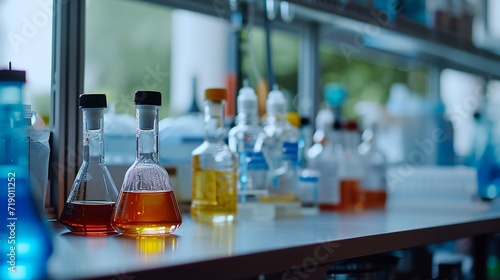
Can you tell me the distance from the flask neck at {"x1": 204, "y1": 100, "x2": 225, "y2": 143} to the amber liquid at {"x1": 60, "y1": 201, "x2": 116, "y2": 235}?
0.37 meters

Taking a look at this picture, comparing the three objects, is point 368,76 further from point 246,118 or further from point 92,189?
point 92,189

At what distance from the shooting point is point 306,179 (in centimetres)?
164

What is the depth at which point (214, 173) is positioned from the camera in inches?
55.2

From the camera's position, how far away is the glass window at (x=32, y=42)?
53.2 inches

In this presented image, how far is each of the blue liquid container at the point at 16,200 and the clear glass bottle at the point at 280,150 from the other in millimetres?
719

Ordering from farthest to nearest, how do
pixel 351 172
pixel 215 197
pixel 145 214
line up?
pixel 351 172 < pixel 215 197 < pixel 145 214

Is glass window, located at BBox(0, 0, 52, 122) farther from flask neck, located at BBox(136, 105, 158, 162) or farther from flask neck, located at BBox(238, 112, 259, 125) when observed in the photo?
flask neck, located at BBox(238, 112, 259, 125)

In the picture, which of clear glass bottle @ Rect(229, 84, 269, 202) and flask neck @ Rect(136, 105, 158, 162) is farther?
clear glass bottle @ Rect(229, 84, 269, 202)

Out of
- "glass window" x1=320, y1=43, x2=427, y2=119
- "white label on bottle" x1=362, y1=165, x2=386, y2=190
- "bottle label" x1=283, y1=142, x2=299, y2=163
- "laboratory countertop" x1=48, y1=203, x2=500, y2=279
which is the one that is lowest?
"laboratory countertop" x1=48, y1=203, x2=500, y2=279

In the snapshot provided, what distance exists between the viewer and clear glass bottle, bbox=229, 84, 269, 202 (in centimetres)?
151

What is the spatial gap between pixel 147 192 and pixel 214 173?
1.08 ft

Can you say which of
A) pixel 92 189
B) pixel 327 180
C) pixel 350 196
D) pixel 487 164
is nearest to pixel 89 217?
pixel 92 189

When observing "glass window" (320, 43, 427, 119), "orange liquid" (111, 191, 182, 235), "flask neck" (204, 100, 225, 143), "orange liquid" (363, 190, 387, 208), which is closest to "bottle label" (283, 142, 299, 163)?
"flask neck" (204, 100, 225, 143)

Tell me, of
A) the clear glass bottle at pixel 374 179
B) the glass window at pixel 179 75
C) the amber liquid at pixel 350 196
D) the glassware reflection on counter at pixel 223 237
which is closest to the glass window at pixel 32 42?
the glass window at pixel 179 75
